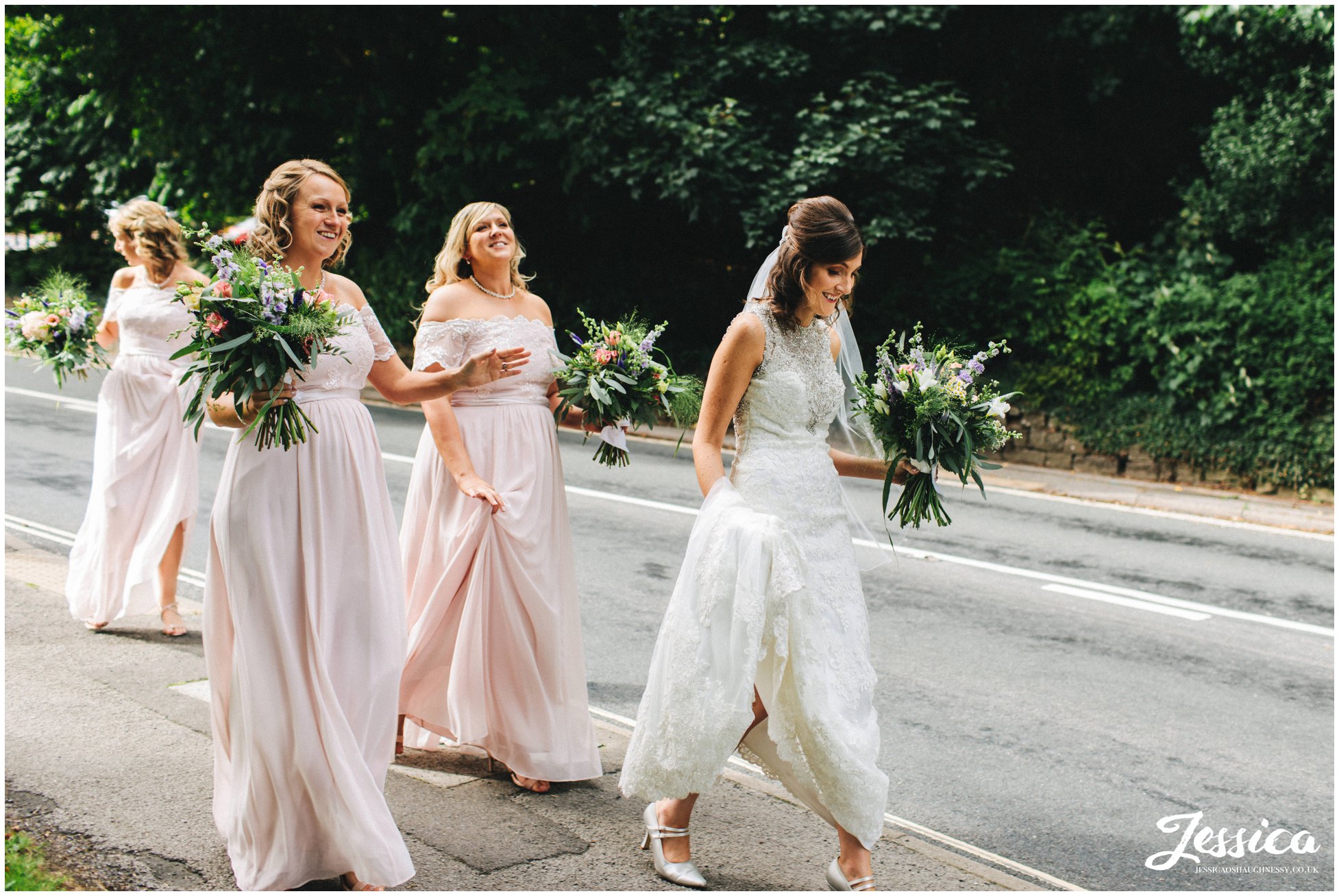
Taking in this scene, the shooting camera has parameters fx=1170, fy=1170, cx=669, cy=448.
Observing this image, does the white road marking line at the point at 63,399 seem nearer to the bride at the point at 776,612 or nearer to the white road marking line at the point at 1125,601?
the white road marking line at the point at 1125,601

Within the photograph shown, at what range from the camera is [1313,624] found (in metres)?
7.73

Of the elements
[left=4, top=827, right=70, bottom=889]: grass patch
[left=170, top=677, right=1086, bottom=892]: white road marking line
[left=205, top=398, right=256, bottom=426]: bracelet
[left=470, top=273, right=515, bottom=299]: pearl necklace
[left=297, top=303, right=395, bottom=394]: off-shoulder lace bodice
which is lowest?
[left=4, top=827, right=70, bottom=889]: grass patch

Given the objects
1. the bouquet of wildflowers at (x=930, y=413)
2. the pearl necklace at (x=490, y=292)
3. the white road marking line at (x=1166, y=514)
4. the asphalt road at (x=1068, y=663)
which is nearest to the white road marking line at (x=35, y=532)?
the asphalt road at (x=1068, y=663)

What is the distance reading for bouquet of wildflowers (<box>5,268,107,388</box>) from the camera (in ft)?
21.7

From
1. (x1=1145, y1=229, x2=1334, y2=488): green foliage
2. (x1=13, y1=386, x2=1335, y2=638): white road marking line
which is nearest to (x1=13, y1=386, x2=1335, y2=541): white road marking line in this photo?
(x1=1145, y1=229, x2=1334, y2=488): green foliage

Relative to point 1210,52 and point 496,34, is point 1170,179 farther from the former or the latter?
point 496,34

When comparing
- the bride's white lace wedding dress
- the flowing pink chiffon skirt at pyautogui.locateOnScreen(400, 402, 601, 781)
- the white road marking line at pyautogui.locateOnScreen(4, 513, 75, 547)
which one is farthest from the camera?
the white road marking line at pyautogui.locateOnScreen(4, 513, 75, 547)

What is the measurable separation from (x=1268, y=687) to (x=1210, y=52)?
1049 cm

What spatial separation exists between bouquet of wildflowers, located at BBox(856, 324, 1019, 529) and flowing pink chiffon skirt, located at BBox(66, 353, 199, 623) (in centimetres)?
386

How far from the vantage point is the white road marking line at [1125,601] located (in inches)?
306

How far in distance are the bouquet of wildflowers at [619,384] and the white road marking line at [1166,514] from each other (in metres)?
8.53

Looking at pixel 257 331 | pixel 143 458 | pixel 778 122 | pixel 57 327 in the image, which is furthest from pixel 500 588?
pixel 778 122

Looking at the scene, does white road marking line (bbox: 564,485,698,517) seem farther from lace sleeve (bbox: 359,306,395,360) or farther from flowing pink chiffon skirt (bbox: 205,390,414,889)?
flowing pink chiffon skirt (bbox: 205,390,414,889)

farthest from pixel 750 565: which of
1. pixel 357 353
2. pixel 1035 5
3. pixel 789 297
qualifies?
pixel 1035 5
